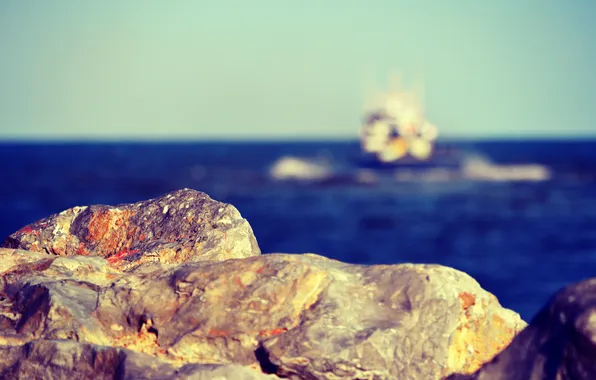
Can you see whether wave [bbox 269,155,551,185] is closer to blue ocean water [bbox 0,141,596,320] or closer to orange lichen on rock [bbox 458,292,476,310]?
blue ocean water [bbox 0,141,596,320]

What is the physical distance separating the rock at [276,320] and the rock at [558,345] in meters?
0.48

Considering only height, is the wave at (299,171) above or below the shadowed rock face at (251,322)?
below

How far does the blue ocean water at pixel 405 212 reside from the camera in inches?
1122

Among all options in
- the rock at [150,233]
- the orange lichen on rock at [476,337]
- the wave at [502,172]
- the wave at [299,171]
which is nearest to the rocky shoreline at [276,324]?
the orange lichen on rock at [476,337]

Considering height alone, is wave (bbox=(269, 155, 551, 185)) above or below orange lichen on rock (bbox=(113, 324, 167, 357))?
below

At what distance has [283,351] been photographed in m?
4.96

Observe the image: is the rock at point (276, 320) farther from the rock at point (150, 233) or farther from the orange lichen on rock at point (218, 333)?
the rock at point (150, 233)

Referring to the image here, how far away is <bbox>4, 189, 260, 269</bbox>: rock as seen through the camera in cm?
619

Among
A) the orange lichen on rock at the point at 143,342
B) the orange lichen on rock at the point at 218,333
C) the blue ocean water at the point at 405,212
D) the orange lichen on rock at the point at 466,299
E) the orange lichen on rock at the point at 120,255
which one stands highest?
the orange lichen on rock at the point at 466,299

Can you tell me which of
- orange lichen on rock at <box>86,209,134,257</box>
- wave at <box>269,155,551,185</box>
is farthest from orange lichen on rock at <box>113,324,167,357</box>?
wave at <box>269,155,551,185</box>

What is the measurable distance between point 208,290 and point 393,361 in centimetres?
120

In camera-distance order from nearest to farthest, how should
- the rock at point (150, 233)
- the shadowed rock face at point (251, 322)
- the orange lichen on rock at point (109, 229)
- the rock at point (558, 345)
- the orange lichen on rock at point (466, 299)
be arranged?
the rock at point (558, 345)
the shadowed rock face at point (251, 322)
the orange lichen on rock at point (466, 299)
the rock at point (150, 233)
the orange lichen on rock at point (109, 229)

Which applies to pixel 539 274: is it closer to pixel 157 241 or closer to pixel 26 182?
pixel 157 241

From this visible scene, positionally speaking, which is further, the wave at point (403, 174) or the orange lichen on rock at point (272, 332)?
the wave at point (403, 174)
